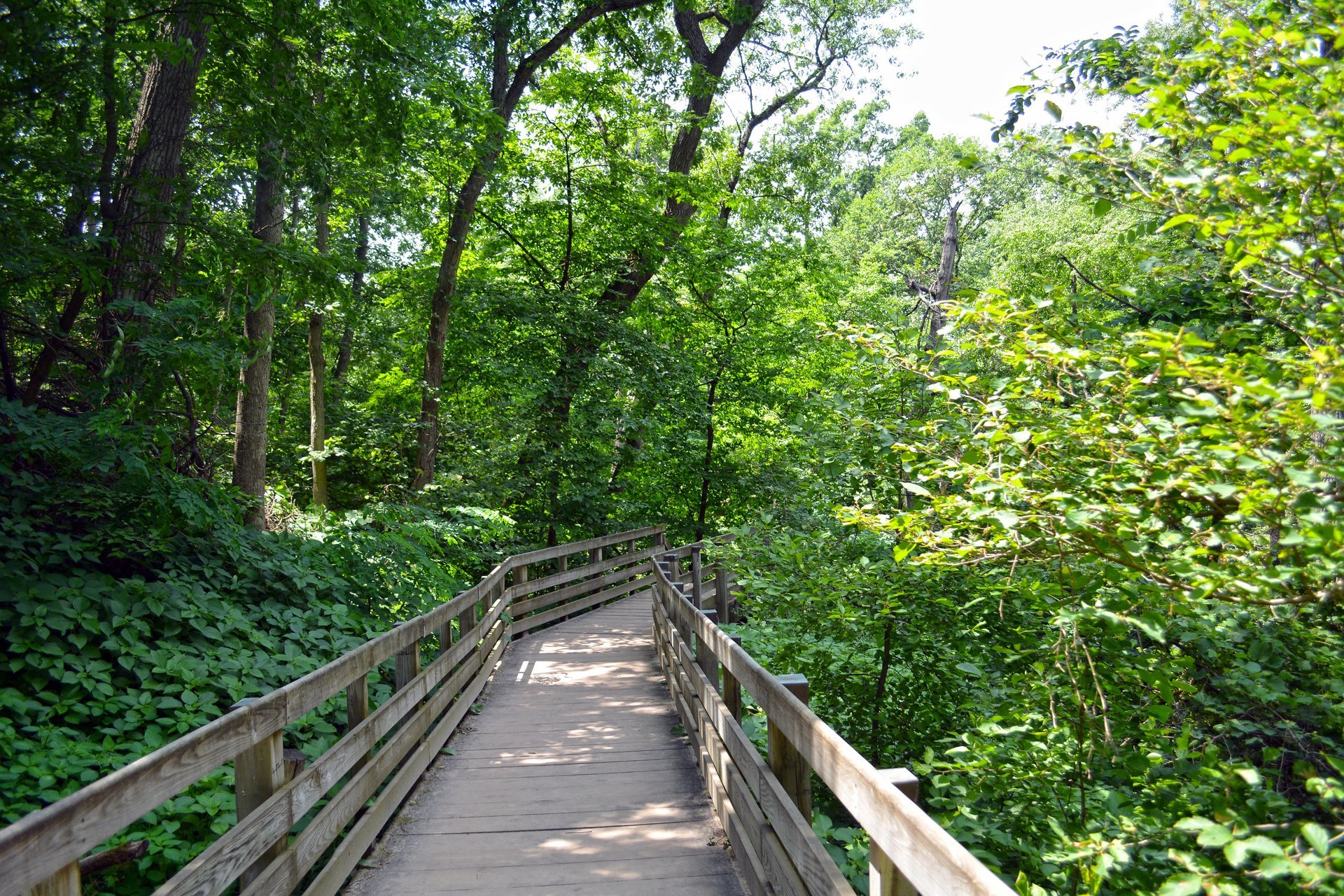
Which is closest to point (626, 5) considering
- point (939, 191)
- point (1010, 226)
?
point (1010, 226)

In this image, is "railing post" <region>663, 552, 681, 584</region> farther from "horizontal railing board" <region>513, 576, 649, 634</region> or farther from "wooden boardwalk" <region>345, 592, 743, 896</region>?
"horizontal railing board" <region>513, 576, 649, 634</region>

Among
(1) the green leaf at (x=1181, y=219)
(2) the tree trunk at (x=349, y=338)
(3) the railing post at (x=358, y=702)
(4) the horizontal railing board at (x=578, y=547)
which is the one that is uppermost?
(2) the tree trunk at (x=349, y=338)

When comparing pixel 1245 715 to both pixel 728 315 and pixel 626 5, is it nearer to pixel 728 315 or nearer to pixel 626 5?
pixel 626 5

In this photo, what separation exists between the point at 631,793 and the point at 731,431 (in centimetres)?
1249

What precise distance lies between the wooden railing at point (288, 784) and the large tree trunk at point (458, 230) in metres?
6.12

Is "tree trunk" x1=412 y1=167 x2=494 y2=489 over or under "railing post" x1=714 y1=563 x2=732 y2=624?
over

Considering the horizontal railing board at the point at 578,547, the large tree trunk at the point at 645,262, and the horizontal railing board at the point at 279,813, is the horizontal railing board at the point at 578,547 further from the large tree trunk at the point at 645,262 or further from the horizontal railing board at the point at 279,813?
the horizontal railing board at the point at 279,813

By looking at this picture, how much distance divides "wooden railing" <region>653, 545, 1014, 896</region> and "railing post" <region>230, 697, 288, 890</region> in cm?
183

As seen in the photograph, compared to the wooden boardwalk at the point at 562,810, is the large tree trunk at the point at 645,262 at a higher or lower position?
higher

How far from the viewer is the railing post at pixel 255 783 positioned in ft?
8.86

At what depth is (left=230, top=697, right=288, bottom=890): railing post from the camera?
270 centimetres

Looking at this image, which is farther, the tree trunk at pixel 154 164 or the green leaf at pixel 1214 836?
the tree trunk at pixel 154 164

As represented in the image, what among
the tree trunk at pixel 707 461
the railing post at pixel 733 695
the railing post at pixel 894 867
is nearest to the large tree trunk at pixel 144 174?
the railing post at pixel 733 695

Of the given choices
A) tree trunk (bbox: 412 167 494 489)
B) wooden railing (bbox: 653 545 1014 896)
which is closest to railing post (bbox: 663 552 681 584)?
wooden railing (bbox: 653 545 1014 896)
